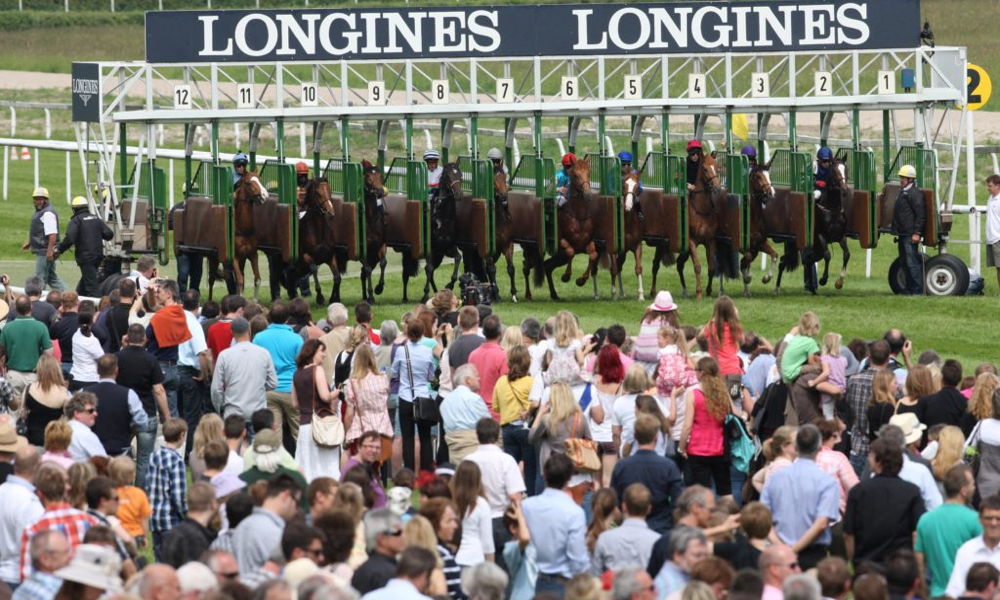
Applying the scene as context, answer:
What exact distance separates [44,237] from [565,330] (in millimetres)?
10691

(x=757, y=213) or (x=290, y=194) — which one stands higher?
(x=290, y=194)

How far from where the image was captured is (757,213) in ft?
69.4

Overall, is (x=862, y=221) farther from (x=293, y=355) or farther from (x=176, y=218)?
(x=293, y=355)

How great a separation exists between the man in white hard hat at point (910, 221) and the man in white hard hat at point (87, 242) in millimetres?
8041

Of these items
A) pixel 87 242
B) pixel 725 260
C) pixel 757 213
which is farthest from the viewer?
pixel 725 260

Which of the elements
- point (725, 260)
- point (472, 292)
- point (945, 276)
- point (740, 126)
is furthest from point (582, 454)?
point (740, 126)

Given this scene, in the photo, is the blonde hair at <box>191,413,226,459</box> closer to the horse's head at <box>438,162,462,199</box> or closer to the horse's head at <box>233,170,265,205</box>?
the horse's head at <box>233,170,265,205</box>

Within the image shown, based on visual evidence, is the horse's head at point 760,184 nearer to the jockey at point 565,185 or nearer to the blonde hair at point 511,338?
the jockey at point 565,185

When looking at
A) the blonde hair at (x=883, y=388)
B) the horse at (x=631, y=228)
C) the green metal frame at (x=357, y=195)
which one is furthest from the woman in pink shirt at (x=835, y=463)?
the green metal frame at (x=357, y=195)

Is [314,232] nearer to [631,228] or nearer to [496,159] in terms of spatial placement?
[496,159]

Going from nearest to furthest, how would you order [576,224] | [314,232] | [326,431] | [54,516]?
[54,516] → [326,431] → [314,232] → [576,224]

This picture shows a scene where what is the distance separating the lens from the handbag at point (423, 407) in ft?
41.1

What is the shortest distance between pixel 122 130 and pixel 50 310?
26.2 ft

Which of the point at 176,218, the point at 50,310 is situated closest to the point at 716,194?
the point at 176,218
